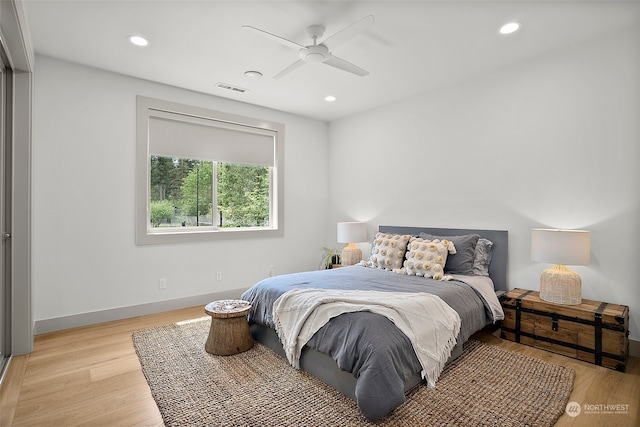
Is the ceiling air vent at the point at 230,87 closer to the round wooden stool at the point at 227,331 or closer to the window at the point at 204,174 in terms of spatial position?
the window at the point at 204,174

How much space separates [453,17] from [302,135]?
3.00 metres

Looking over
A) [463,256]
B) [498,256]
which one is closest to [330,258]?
[463,256]

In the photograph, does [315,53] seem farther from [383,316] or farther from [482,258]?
[482,258]

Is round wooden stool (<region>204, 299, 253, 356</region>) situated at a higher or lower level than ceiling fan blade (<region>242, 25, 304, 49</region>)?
lower

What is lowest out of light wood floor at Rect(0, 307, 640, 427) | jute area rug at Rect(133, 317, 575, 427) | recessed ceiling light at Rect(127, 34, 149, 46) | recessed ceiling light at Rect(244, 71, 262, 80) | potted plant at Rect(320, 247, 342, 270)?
light wood floor at Rect(0, 307, 640, 427)

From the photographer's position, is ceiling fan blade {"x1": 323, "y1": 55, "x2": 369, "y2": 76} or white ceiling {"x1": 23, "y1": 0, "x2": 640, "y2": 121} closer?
white ceiling {"x1": 23, "y1": 0, "x2": 640, "y2": 121}

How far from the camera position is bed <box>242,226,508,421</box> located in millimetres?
1912

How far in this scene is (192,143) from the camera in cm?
418

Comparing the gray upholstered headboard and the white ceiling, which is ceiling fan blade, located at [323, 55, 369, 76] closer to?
the white ceiling

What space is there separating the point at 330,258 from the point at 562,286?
2.86m

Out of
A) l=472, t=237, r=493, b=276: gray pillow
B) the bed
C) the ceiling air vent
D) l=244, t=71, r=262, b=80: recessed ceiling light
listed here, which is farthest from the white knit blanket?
the ceiling air vent

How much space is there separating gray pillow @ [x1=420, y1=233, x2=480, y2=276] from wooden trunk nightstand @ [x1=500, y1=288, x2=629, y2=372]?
42 cm

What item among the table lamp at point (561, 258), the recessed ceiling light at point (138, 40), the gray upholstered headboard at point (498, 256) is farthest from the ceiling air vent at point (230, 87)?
the table lamp at point (561, 258)

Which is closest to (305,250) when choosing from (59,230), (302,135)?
(302,135)
